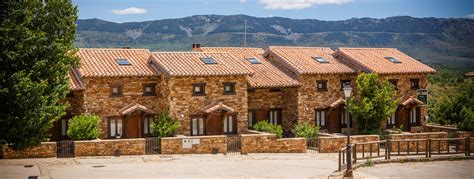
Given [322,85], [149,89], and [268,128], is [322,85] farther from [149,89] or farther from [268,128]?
[149,89]

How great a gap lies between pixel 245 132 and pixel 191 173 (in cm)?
1035

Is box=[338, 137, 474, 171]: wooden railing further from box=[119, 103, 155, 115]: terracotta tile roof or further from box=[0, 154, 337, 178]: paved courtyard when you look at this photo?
box=[119, 103, 155, 115]: terracotta tile roof

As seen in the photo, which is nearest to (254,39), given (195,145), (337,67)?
(337,67)

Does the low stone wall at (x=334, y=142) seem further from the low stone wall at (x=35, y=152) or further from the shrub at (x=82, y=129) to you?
the low stone wall at (x=35, y=152)

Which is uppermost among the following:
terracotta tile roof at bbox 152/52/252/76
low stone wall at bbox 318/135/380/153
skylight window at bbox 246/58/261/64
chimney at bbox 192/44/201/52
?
chimney at bbox 192/44/201/52

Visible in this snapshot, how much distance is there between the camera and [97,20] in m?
Result: 133

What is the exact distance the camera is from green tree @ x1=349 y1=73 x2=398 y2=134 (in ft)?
116

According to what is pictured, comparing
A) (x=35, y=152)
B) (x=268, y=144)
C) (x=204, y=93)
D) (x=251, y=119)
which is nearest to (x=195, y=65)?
(x=204, y=93)

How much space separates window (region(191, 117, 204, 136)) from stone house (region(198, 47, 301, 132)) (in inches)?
167

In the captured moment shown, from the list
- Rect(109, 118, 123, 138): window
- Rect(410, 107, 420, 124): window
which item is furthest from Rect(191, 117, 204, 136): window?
Rect(410, 107, 420, 124): window

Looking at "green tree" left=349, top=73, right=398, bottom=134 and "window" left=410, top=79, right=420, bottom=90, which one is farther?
"window" left=410, top=79, right=420, bottom=90

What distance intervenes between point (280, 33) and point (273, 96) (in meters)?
116

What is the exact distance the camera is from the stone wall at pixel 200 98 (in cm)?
3186

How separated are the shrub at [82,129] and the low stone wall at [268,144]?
25.6ft
